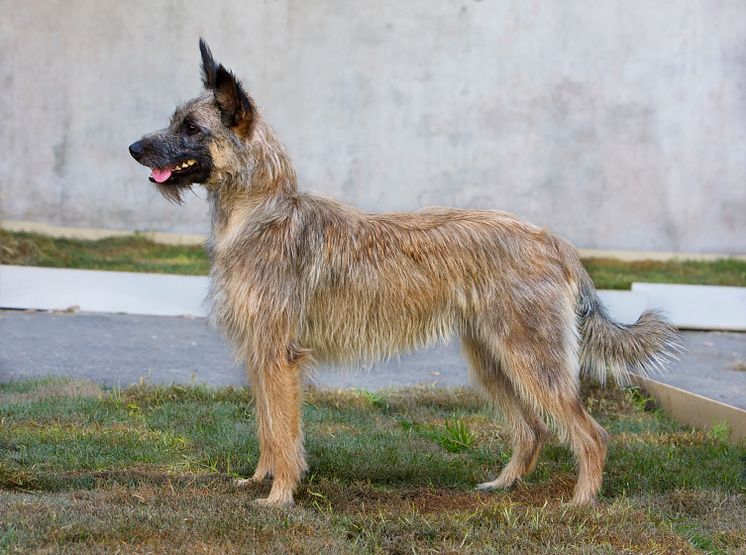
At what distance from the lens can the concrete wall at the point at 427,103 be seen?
13.9 m

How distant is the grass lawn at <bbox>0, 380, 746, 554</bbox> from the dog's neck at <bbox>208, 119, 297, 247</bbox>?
1248 millimetres

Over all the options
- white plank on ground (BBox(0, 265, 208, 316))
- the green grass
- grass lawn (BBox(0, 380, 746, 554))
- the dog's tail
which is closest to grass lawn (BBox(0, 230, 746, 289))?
the green grass

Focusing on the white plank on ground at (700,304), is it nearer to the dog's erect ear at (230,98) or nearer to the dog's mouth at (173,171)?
the dog's erect ear at (230,98)

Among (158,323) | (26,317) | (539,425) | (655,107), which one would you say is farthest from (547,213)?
(539,425)

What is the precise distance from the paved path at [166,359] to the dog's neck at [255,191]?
7.11ft

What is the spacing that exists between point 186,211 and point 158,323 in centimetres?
434

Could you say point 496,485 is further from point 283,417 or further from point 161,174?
point 161,174

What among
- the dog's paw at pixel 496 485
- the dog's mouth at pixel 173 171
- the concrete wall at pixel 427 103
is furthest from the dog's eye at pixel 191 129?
the concrete wall at pixel 427 103

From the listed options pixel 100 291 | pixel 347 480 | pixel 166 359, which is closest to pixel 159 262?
pixel 100 291

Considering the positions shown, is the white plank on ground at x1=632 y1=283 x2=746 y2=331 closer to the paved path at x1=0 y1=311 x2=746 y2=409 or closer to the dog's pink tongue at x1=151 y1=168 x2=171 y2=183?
the paved path at x1=0 y1=311 x2=746 y2=409

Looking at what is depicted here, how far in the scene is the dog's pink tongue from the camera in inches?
185

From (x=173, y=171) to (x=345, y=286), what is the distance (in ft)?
3.12

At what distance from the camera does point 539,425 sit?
5.30 m

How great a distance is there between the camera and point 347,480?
199 inches
